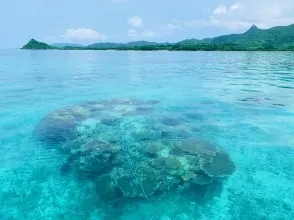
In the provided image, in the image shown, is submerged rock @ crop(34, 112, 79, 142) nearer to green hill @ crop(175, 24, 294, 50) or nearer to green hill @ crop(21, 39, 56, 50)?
green hill @ crop(175, 24, 294, 50)

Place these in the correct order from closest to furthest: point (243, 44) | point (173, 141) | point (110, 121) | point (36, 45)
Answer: point (173, 141) → point (110, 121) → point (243, 44) → point (36, 45)

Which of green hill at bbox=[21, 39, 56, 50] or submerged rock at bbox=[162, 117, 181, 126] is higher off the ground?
submerged rock at bbox=[162, 117, 181, 126]

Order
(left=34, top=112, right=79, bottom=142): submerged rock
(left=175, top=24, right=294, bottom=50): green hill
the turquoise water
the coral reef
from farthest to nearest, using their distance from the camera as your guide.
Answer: (left=175, top=24, right=294, bottom=50): green hill → (left=34, top=112, right=79, bottom=142): submerged rock → the coral reef → the turquoise water

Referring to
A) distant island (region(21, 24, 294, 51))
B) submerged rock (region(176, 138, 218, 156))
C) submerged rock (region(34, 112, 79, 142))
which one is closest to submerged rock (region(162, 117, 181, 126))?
submerged rock (region(176, 138, 218, 156))

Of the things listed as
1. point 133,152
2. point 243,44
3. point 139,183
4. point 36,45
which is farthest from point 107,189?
point 36,45

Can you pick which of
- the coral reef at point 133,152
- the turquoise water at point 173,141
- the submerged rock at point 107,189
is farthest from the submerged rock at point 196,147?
the submerged rock at point 107,189

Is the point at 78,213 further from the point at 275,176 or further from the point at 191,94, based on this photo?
the point at 191,94

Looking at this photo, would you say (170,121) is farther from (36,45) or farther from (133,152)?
(36,45)

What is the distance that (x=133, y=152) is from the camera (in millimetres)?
9750

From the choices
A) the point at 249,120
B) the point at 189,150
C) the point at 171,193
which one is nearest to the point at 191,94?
the point at 249,120

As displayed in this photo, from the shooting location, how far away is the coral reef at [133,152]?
25.5 ft

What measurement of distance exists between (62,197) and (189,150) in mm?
5116

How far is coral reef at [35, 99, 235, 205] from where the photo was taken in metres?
7.78

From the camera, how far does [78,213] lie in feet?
21.6
